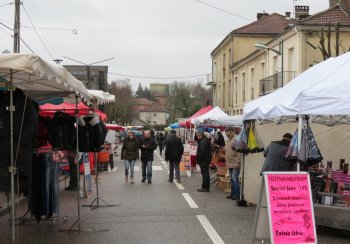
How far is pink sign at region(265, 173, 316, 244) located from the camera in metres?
6.48

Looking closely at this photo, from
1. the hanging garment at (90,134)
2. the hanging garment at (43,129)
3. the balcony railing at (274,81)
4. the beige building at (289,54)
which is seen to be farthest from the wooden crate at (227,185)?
the balcony railing at (274,81)

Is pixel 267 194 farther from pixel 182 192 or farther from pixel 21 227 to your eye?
pixel 182 192

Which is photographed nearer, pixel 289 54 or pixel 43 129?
pixel 43 129

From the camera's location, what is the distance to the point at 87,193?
13.2 metres

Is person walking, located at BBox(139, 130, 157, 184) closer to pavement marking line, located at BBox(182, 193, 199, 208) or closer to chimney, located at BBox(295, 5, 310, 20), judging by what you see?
pavement marking line, located at BBox(182, 193, 199, 208)

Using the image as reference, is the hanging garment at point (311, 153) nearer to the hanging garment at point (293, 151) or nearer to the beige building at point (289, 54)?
the hanging garment at point (293, 151)

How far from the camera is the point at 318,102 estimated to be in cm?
784

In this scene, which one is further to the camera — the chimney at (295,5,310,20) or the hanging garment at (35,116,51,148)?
the chimney at (295,5,310,20)

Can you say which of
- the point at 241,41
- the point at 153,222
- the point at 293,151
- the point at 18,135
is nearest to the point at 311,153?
the point at 293,151

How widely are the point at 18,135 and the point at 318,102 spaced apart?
441cm

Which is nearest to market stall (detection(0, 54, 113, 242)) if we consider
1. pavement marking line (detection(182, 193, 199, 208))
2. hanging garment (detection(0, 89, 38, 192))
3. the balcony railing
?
hanging garment (detection(0, 89, 38, 192))

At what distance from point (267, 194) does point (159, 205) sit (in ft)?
18.3

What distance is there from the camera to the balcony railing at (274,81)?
3098cm

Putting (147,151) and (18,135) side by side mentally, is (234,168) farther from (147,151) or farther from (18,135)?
(18,135)
